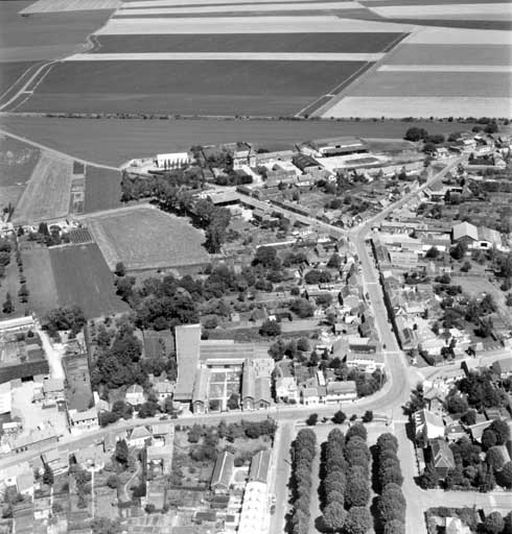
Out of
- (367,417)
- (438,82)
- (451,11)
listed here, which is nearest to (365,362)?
(367,417)

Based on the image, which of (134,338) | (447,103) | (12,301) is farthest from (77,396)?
(447,103)

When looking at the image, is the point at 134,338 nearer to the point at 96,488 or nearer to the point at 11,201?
the point at 96,488

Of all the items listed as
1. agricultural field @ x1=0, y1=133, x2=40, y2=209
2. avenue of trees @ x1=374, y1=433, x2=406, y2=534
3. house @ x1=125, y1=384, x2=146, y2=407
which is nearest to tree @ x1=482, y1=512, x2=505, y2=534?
avenue of trees @ x1=374, y1=433, x2=406, y2=534

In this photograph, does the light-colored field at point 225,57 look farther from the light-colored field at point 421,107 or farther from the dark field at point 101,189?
the dark field at point 101,189

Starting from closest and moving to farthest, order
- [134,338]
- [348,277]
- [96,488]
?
[96,488]
[134,338]
[348,277]

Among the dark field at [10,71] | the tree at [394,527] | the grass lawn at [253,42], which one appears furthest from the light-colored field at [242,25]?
the tree at [394,527]

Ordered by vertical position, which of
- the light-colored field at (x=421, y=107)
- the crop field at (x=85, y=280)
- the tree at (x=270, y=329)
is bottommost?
the tree at (x=270, y=329)
